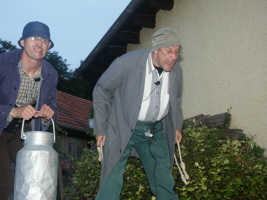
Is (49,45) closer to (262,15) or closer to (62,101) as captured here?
(262,15)

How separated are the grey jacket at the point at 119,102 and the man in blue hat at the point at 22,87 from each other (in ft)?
1.39

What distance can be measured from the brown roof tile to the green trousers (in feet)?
51.4

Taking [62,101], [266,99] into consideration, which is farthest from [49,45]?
[62,101]

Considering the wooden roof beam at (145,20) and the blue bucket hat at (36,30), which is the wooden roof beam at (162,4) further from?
the blue bucket hat at (36,30)

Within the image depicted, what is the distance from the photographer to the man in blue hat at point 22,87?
4289mm

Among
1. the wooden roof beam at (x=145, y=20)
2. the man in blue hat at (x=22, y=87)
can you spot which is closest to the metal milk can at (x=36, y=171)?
the man in blue hat at (x=22, y=87)

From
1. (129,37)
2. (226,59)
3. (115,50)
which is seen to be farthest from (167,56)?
(115,50)

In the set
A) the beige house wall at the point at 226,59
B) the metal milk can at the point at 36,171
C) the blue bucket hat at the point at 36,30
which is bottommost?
the metal milk can at the point at 36,171

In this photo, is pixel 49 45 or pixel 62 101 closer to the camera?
pixel 49 45

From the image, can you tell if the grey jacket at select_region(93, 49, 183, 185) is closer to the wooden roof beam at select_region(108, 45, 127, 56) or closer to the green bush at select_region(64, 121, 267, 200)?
the green bush at select_region(64, 121, 267, 200)

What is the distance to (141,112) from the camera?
4684 millimetres

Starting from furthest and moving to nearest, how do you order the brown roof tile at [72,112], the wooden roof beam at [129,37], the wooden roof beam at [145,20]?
the brown roof tile at [72,112] < the wooden roof beam at [129,37] < the wooden roof beam at [145,20]

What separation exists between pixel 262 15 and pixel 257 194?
2608 millimetres

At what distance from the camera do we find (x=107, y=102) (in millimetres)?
4672
